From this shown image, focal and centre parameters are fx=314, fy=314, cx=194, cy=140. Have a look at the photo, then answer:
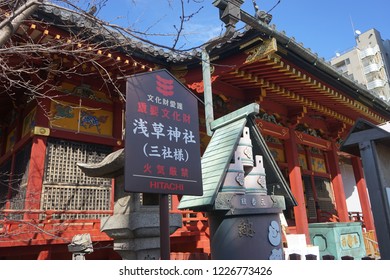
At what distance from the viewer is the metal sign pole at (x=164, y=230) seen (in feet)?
9.97

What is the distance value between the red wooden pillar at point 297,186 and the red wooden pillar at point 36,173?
22.0 feet

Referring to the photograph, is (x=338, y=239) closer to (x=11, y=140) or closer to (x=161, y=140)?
(x=161, y=140)

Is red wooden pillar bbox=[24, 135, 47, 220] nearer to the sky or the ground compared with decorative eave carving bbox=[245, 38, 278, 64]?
nearer to the ground

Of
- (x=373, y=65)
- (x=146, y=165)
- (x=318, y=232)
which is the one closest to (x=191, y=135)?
(x=146, y=165)

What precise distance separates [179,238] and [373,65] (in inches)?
1837

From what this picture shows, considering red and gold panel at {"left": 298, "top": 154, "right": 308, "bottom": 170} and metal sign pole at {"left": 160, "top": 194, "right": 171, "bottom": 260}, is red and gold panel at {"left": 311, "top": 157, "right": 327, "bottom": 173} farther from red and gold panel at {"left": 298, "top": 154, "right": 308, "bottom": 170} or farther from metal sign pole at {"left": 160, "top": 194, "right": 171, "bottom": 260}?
metal sign pole at {"left": 160, "top": 194, "right": 171, "bottom": 260}

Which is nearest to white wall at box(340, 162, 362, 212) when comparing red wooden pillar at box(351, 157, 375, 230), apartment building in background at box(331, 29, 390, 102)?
red wooden pillar at box(351, 157, 375, 230)

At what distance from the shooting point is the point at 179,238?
23.0 feet

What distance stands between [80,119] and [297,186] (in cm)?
630

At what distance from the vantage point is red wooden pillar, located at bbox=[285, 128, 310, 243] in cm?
894

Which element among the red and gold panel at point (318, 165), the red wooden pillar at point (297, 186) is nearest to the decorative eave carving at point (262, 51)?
the red wooden pillar at point (297, 186)

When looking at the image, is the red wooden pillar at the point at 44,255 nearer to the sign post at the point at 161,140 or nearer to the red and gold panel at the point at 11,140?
the sign post at the point at 161,140

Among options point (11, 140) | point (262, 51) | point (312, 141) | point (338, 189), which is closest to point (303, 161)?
point (312, 141)

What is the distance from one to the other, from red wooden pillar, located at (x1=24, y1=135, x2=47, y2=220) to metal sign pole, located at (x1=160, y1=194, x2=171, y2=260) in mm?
4043
